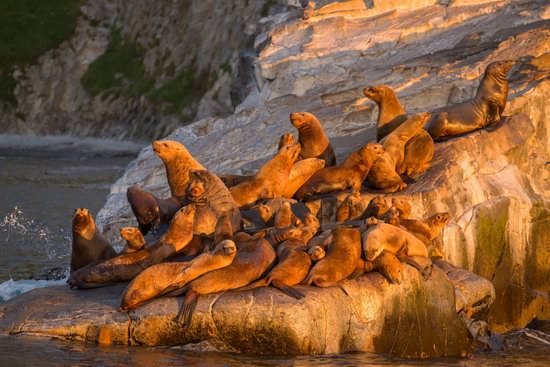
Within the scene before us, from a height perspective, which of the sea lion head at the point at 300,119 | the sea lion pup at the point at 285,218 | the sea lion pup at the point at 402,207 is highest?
the sea lion head at the point at 300,119

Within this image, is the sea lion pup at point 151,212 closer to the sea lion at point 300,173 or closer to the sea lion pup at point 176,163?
the sea lion pup at point 176,163

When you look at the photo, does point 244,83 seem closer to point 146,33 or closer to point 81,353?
point 81,353

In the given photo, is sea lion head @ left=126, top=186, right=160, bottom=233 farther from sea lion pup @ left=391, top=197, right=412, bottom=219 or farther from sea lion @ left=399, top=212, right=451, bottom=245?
sea lion @ left=399, top=212, right=451, bottom=245

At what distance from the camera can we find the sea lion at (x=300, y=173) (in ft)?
46.3

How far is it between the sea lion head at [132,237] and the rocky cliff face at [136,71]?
33.1 meters

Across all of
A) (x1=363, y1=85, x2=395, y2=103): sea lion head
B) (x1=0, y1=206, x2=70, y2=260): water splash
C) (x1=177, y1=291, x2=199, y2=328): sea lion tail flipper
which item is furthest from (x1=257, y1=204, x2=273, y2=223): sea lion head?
(x1=0, y1=206, x2=70, y2=260): water splash

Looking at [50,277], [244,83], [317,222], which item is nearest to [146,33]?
[244,83]

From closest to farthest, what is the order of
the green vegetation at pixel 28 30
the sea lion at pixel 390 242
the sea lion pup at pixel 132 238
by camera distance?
the sea lion at pixel 390 242 < the sea lion pup at pixel 132 238 < the green vegetation at pixel 28 30

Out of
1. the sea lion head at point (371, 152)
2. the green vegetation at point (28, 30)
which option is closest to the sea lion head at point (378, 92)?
the sea lion head at point (371, 152)

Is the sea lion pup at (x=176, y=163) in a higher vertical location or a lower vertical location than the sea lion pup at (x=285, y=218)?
higher

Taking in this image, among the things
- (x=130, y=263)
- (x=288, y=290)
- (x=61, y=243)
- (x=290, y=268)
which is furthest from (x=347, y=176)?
(x=61, y=243)

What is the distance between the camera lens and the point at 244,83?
2645cm

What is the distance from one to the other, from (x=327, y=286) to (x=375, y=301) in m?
0.45

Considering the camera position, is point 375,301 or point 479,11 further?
point 479,11
